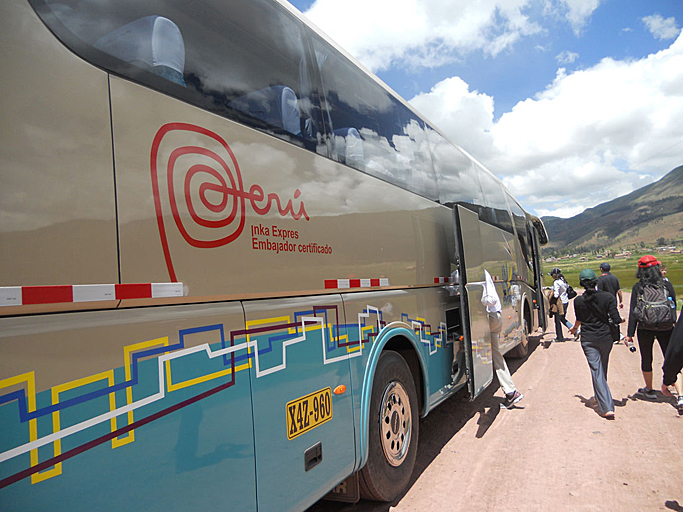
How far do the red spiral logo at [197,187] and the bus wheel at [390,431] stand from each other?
7.01 ft

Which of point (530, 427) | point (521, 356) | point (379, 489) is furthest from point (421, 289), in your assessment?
point (521, 356)

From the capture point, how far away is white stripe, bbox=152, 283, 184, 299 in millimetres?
2018

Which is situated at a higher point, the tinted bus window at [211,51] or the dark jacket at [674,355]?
the tinted bus window at [211,51]

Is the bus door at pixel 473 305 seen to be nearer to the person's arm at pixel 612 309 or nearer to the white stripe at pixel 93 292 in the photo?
the person's arm at pixel 612 309

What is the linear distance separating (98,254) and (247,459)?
128 centimetres

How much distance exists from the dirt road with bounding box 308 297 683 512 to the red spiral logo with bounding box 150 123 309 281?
9.88 feet

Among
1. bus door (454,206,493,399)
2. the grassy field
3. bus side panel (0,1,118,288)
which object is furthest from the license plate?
the grassy field

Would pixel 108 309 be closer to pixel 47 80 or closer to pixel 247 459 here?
pixel 47 80

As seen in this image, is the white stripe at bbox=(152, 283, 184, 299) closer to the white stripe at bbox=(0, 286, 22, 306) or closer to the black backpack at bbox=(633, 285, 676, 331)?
the white stripe at bbox=(0, 286, 22, 306)

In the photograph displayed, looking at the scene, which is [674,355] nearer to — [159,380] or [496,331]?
[496,331]

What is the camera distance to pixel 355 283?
367 centimetres

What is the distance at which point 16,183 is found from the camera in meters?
1.57

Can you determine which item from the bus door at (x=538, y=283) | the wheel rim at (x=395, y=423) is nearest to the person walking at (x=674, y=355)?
the wheel rim at (x=395, y=423)

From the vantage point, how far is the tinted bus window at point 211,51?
197 cm
